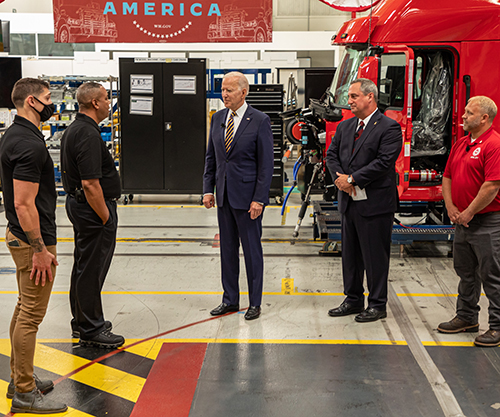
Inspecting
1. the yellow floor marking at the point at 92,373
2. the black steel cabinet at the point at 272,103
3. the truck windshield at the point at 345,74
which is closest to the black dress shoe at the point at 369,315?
the yellow floor marking at the point at 92,373

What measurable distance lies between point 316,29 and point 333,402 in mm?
20191

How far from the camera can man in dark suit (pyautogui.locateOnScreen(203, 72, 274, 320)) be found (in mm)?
4805

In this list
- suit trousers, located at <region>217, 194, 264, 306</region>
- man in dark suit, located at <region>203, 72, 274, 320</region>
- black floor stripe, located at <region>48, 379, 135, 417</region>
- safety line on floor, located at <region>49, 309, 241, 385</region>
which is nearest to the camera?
black floor stripe, located at <region>48, 379, 135, 417</region>

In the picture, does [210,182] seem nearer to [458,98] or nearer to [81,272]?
[81,272]

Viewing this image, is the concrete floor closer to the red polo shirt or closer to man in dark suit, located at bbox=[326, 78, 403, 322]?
man in dark suit, located at bbox=[326, 78, 403, 322]

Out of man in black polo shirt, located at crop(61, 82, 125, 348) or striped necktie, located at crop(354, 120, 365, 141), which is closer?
man in black polo shirt, located at crop(61, 82, 125, 348)

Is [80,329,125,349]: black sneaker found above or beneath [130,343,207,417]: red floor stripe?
above

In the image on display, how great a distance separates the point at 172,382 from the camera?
153 inches

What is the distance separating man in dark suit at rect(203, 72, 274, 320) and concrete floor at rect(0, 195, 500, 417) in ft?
1.78

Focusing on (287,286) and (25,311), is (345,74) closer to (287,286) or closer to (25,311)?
(287,286)

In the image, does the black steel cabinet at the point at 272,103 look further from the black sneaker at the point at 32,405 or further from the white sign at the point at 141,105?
the black sneaker at the point at 32,405

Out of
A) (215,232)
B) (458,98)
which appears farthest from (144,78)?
(458,98)

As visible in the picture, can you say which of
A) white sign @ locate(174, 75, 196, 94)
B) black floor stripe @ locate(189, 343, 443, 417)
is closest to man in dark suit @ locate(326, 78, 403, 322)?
black floor stripe @ locate(189, 343, 443, 417)

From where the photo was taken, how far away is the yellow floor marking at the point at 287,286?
5.84 metres
